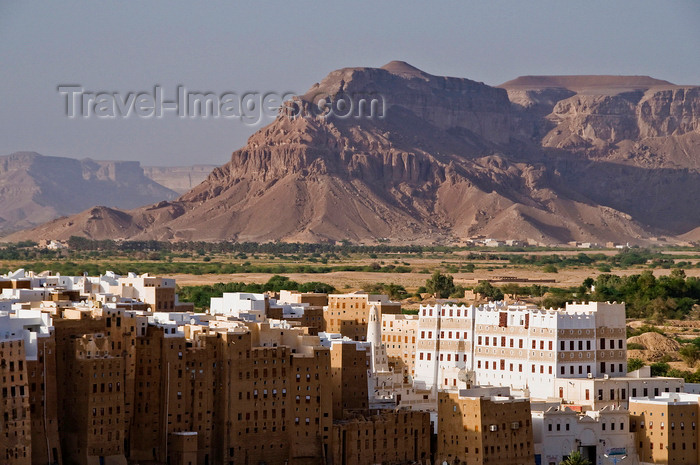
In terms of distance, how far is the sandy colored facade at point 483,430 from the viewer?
A: 63719 mm

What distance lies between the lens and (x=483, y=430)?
63719 mm

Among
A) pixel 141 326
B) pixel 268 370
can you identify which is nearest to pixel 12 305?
pixel 141 326

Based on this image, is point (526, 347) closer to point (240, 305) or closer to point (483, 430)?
point (483, 430)

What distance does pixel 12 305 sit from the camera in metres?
67.3

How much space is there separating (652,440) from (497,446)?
7.80 metres

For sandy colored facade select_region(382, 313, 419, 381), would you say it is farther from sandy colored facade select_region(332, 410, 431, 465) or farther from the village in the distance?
sandy colored facade select_region(332, 410, 431, 465)

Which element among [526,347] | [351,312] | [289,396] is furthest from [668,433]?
[351,312]

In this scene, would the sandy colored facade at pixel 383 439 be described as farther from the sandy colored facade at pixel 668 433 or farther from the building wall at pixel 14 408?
the building wall at pixel 14 408

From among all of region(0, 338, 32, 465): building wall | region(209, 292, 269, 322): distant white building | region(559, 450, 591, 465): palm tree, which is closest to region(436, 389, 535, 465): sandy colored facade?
region(559, 450, 591, 465): palm tree

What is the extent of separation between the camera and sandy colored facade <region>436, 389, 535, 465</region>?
2509 inches

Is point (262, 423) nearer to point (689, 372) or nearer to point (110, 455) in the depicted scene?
point (110, 455)

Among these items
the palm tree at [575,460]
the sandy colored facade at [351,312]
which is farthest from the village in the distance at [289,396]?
the sandy colored facade at [351,312]

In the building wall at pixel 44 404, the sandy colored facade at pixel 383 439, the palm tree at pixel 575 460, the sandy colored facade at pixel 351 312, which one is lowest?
the palm tree at pixel 575 460

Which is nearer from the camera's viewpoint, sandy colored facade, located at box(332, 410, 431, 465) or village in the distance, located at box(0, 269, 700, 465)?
village in the distance, located at box(0, 269, 700, 465)
